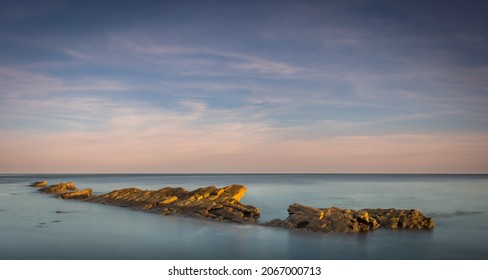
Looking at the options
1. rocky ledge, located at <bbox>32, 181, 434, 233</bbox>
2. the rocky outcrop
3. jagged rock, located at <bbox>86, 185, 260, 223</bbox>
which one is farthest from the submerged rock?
the rocky outcrop

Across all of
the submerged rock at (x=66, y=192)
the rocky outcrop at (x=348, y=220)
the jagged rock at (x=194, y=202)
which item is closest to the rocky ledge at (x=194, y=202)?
the jagged rock at (x=194, y=202)

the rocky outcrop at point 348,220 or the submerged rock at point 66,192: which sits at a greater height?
the rocky outcrop at point 348,220

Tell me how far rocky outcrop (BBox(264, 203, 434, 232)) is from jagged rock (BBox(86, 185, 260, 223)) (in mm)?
3520

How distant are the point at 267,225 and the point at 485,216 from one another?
2171 centimetres

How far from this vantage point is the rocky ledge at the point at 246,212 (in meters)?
22.2

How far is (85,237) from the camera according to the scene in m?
21.8

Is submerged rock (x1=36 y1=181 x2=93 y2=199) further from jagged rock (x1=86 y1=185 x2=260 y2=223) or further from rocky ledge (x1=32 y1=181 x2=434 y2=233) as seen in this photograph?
rocky ledge (x1=32 y1=181 x2=434 y2=233)

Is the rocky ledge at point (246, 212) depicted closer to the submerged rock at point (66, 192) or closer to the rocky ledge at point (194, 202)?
the rocky ledge at point (194, 202)

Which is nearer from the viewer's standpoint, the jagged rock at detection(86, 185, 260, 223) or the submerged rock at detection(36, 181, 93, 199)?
the jagged rock at detection(86, 185, 260, 223)

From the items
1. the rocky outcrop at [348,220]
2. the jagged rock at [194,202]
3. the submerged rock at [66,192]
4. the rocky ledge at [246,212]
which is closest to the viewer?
the rocky outcrop at [348,220]

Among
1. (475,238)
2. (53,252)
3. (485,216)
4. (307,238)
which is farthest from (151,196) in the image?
(485,216)

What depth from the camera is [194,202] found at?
100 feet

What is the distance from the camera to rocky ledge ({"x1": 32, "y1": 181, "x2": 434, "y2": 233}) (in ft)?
73.0

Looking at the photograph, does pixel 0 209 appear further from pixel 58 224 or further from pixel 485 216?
pixel 485 216
